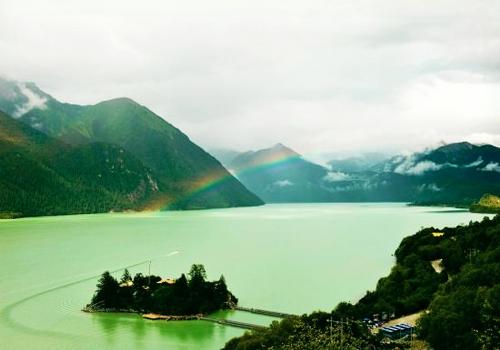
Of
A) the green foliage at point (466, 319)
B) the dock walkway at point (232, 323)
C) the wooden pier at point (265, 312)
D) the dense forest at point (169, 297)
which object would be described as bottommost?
the dock walkway at point (232, 323)

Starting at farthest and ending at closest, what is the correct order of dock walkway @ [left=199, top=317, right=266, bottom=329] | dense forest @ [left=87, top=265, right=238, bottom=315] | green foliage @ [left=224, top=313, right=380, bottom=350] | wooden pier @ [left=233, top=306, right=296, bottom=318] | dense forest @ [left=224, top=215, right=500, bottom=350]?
dense forest @ [left=87, top=265, right=238, bottom=315], wooden pier @ [left=233, top=306, right=296, bottom=318], dock walkway @ [left=199, top=317, right=266, bottom=329], dense forest @ [left=224, top=215, right=500, bottom=350], green foliage @ [left=224, top=313, right=380, bottom=350]

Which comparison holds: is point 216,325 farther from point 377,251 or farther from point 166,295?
point 377,251

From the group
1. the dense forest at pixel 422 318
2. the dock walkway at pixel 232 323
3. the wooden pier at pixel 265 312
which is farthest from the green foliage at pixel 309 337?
the wooden pier at pixel 265 312

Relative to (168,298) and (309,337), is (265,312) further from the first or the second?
(309,337)

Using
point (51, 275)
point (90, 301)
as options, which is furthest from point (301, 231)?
point (90, 301)

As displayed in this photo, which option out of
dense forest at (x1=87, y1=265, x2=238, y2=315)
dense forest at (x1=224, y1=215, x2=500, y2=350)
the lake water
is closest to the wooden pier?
the lake water

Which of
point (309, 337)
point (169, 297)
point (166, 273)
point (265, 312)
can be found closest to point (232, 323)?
point (265, 312)

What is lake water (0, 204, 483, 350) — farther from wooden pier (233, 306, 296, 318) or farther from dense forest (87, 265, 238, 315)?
dense forest (87, 265, 238, 315)

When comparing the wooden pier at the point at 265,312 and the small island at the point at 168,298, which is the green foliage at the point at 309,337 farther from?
the small island at the point at 168,298
